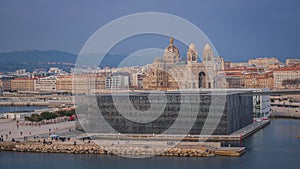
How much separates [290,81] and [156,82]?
50.1 ft

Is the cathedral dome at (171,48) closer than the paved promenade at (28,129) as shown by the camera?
No

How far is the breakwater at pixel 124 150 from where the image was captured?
38.1ft

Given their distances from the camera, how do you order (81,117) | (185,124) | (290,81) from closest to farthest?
(185,124)
(81,117)
(290,81)

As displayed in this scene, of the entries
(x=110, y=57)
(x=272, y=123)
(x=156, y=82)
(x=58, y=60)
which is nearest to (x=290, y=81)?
(x=156, y=82)

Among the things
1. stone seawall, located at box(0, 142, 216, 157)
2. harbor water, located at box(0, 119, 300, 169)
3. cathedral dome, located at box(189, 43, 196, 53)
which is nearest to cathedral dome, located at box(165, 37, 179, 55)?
cathedral dome, located at box(189, 43, 196, 53)

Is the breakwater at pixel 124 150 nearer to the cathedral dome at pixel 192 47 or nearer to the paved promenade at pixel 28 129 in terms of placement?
the paved promenade at pixel 28 129

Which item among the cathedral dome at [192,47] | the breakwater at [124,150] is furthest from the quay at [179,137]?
A: the cathedral dome at [192,47]

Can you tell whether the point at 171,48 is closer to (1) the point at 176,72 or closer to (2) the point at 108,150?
(1) the point at 176,72

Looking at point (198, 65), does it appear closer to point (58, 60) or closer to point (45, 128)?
point (45, 128)

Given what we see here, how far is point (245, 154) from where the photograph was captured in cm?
1163

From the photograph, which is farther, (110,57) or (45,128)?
(110,57)

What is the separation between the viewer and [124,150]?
39.3 ft

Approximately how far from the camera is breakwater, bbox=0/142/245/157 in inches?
458

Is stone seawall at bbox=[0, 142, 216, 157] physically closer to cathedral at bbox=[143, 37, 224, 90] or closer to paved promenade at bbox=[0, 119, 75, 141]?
paved promenade at bbox=[0, 119, 75, 141]
